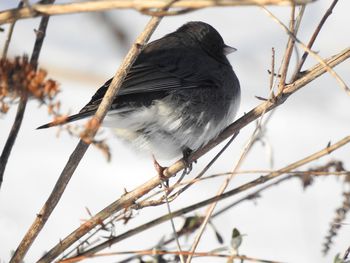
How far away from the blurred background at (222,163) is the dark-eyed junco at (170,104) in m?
0.16

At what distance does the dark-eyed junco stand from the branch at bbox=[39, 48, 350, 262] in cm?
28

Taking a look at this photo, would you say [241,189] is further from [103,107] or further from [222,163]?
[222,163]

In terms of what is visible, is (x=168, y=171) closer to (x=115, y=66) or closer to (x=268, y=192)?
(x=268, y=192)

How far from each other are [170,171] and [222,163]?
1340 mm

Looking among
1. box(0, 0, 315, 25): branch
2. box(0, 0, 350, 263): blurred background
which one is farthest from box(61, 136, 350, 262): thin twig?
box(0, 0, 315, 25): branch

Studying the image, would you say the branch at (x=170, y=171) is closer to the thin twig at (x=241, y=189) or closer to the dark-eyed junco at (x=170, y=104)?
the thin twig at (x=241, y=189)

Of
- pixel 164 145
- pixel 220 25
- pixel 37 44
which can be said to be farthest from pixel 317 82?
pixel 37 44

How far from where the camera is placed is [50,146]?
12.3 ft

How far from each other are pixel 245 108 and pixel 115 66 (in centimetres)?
88

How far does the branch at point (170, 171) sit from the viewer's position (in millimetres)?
1818

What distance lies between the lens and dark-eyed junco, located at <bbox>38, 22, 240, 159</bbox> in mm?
2836

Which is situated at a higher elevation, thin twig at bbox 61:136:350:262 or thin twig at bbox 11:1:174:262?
thin twig at bbox 11:1:174:262

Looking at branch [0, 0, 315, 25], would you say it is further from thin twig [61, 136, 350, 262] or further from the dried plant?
thin twig [61, 136, 350, 262]

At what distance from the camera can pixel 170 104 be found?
2951 millimetres
